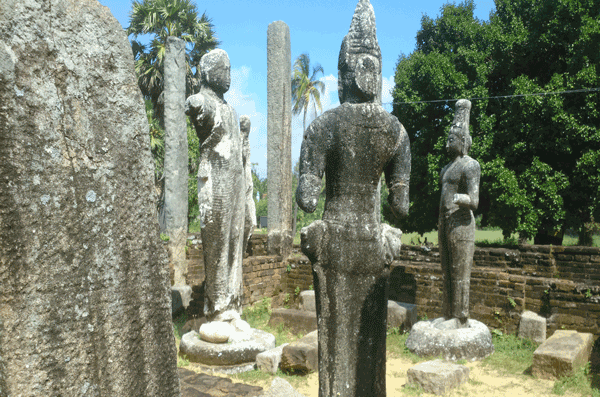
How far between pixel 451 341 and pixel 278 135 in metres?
Result: 5.48

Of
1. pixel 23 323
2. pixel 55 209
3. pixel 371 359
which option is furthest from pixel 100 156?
pixel 371 359

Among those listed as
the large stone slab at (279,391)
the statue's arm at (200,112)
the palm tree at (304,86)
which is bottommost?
the large stone slab at (279,391)

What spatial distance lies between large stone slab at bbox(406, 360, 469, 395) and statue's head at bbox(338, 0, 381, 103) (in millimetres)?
2876

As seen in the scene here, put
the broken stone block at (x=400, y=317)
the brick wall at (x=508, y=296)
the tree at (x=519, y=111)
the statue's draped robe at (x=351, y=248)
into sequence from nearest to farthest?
the statue's draped robe at (x=351, y=248) → the brick wall at (x=508, y=296) → the broken stone block at (x=400, y=317) → the tree at (x=519, y=111)

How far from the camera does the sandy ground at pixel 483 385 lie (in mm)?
4438

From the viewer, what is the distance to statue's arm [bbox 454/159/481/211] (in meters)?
5.33

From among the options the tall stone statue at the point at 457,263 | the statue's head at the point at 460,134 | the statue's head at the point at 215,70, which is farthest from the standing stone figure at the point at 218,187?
the statue's head at the point at 460,134

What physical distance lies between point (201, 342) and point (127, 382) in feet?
11.7

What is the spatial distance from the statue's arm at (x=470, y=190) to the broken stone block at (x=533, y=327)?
183 cm

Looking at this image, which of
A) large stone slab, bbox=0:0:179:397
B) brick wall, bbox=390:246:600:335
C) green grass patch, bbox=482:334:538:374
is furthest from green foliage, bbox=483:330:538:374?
large stone slab, bbox=0:0:179:397

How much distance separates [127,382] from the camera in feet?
3.95

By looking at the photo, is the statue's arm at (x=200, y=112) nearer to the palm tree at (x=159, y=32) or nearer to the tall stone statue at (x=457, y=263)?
the tall stone statue at (x=457, y=263)

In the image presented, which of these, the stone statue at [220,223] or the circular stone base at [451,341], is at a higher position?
the stone statue at [220,223]

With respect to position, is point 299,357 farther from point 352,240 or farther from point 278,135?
point 278,135
